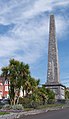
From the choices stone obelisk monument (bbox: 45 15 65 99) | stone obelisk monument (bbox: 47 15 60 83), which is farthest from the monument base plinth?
stone obelisk monument (bbox: 47 15 60 83)

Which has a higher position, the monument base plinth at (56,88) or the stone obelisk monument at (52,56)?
the stone obelisk monument at (52,56)

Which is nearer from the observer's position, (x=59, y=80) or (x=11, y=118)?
(x=11, y=118)

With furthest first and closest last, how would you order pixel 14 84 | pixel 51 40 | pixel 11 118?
pixel 51 40
pixel 14 84
pixel 11 118

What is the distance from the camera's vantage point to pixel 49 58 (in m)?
124

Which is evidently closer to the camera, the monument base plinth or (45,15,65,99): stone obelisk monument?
(45,15,65,99): stone obelisk monument

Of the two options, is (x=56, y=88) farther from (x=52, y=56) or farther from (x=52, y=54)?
(x=52, y=54)

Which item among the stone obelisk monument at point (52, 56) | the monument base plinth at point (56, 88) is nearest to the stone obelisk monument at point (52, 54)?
the stone obelisk monument at point (52, 56)

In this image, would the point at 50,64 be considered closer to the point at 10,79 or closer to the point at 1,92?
the point at 1,92

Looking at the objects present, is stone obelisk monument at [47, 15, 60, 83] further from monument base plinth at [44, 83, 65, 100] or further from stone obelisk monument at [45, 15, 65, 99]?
monument base plinth at [44, 83, 65, 100]

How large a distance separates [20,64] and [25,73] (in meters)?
2.15

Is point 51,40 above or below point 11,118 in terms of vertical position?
above

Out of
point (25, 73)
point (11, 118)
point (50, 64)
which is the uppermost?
point (50, 64)

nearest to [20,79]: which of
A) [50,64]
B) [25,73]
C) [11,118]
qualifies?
[25,73]

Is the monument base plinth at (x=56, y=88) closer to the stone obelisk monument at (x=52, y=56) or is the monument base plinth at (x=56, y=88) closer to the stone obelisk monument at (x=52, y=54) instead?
the stone obelisk monument at (x=52, y=56)
